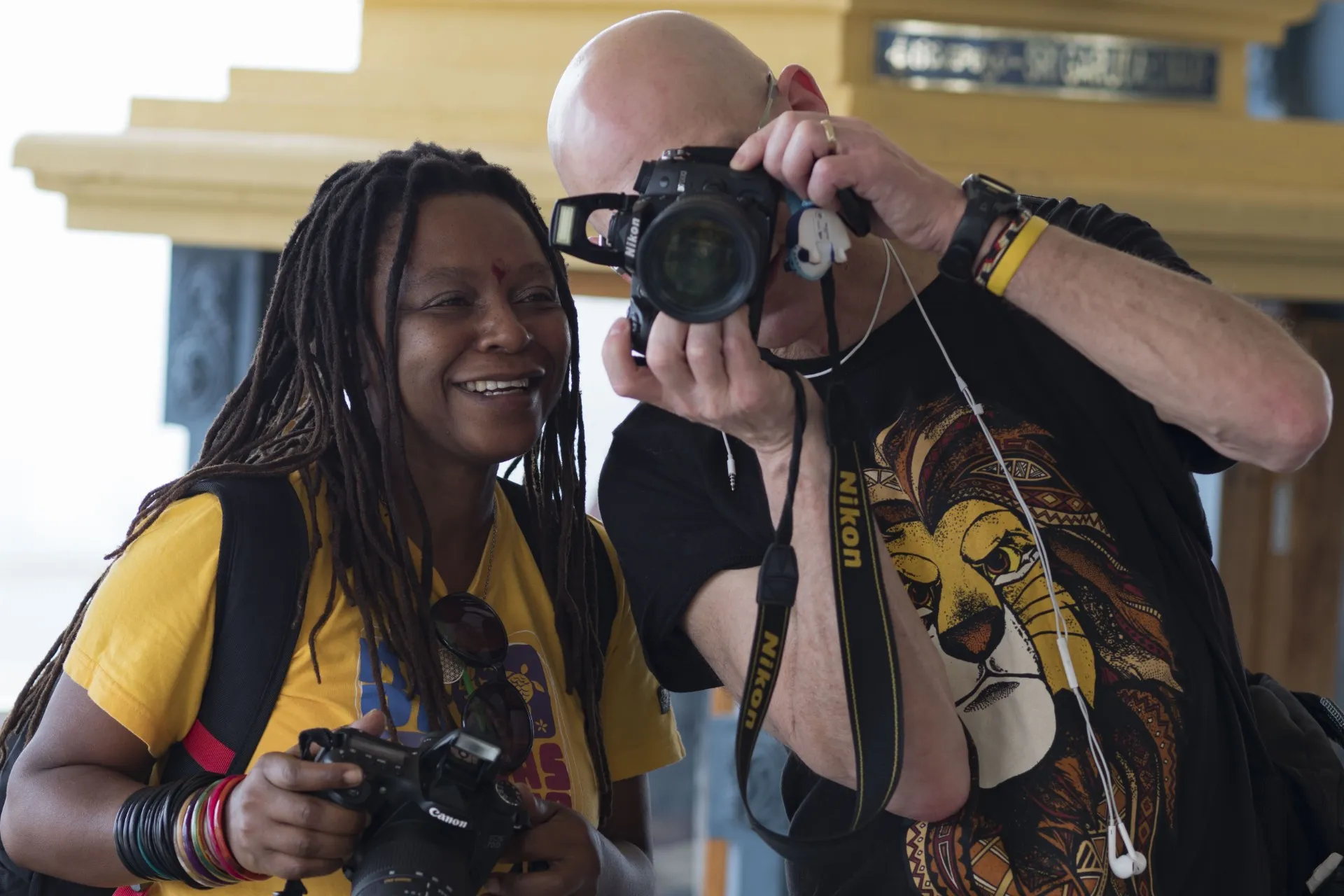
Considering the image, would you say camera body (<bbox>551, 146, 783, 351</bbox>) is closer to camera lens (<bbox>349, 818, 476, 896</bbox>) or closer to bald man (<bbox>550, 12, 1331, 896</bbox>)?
bald man (<bbox>550, 12, 1331, 896</bbox>)

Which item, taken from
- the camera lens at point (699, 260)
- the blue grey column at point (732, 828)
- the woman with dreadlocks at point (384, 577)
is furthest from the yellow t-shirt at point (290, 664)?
the blue grey column at point (732, 828)

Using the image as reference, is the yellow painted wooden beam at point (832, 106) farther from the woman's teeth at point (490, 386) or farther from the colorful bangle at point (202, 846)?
the colorful bangle at point (202, 846)

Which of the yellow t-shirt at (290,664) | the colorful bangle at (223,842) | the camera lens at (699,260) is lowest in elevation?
the colorful bangle at (223,842)

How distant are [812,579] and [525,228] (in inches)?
17.5

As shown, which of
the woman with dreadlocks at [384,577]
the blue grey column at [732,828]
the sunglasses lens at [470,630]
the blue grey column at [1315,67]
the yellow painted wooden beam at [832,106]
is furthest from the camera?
the blue grey column at [1315,67]

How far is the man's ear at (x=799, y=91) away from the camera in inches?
39.4

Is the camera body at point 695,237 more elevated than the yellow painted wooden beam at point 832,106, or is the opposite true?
the yellow painted wooden beam at point 832,106

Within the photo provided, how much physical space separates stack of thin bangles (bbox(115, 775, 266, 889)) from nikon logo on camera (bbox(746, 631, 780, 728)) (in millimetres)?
337

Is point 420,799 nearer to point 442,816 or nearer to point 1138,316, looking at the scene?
point 442,816

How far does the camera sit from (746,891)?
2285mm

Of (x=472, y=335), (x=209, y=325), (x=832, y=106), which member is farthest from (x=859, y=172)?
(x=209, y=325)

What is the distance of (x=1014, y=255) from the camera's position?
83 cm

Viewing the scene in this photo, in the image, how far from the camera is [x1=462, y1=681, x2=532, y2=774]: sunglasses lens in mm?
1000

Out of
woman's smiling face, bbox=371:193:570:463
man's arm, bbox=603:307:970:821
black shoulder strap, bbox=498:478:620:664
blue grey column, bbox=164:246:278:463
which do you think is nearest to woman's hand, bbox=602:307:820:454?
man's arm, bbox=603:307:970:821
